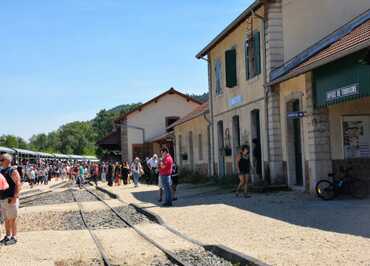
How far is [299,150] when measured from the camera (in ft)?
65.3

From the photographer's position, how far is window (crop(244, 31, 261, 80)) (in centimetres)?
2236

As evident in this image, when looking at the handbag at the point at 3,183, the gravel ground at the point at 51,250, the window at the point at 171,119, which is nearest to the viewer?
the gravel ground at the point at 51,250

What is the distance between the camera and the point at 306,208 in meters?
14.6

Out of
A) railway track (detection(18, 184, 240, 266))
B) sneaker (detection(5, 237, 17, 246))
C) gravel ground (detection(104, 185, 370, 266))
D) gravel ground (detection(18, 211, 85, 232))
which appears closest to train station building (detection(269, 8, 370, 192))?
gravel ground (detection(104, 185, 370, 266))

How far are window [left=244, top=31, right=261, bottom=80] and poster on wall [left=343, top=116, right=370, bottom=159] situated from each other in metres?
5.89

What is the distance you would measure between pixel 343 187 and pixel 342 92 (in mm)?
2831

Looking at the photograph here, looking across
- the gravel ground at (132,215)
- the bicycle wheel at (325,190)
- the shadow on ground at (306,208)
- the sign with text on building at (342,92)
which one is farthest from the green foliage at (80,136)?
the sign with text on building at (342,92)

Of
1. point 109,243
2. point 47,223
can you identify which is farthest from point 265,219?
point 47,223

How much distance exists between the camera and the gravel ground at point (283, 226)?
8664 mm

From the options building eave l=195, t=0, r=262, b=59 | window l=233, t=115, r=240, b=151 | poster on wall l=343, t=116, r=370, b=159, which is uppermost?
building eave l=195, t=0, r=262, b=59

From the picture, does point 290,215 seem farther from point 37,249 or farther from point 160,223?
point 37,249

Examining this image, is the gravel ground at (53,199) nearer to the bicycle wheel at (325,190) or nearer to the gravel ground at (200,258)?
the bicycle wheel at (325,190)

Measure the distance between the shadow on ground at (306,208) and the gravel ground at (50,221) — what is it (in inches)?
96.9

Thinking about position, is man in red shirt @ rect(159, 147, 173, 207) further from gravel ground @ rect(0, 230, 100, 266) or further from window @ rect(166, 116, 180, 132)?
window @ rect(166, 116, 180, 132)
